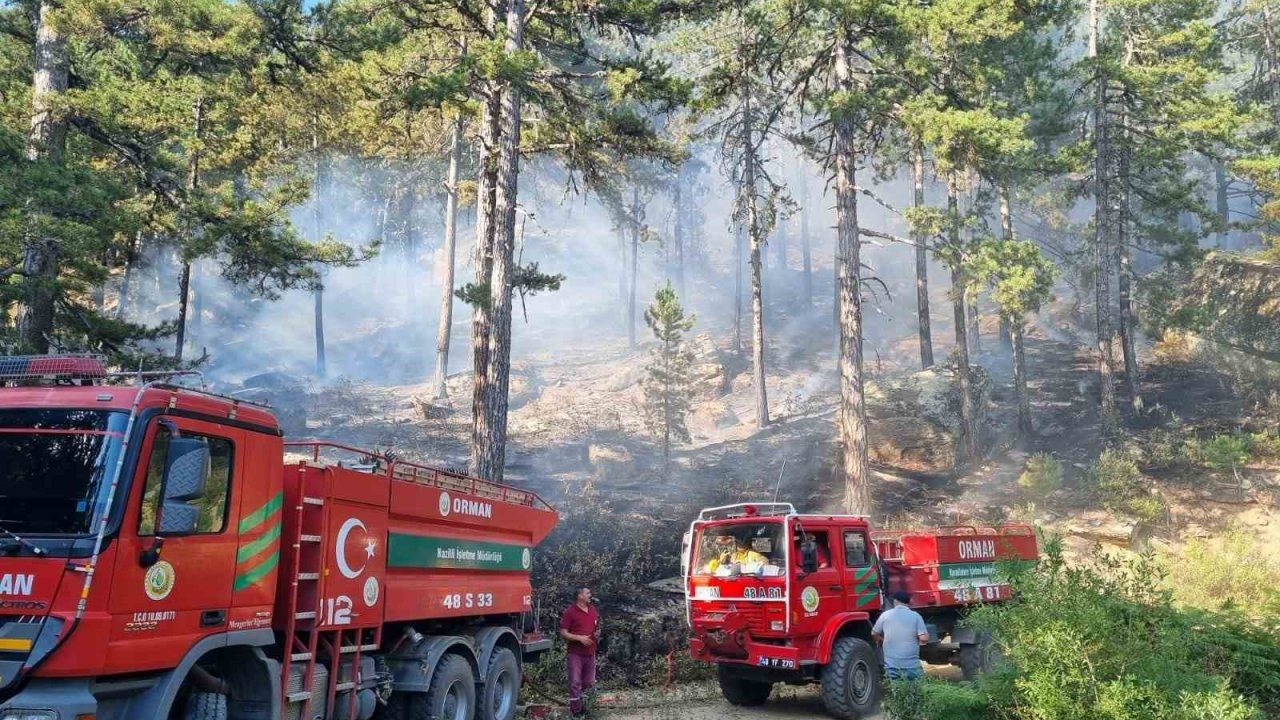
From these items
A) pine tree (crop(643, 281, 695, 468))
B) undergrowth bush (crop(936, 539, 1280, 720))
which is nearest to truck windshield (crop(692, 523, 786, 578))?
undergrowth bush (crop(936, 539, 1280, 720))

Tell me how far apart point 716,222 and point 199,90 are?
83467mm

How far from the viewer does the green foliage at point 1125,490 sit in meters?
20.5

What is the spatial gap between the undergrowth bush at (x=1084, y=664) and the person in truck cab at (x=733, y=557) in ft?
11.0

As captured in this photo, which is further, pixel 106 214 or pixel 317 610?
pixel 106 214

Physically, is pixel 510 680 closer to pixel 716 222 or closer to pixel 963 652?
pixel 963 652

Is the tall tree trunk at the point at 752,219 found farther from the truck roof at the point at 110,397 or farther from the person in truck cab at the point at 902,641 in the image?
the truck roof at the point at 110,397

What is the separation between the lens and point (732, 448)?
94.4ft

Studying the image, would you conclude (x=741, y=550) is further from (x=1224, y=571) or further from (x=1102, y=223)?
(x=1102, y=223)

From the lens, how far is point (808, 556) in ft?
36.3

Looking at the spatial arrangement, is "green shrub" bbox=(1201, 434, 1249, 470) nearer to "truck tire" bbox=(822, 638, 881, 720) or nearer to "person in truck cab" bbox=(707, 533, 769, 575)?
"truck tire" bbox=(822, 638, 881, 720)

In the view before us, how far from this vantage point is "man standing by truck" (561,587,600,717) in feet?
36.0

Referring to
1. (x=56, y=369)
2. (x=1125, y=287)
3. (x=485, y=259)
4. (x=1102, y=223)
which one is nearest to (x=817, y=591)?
(x=485, y=259)

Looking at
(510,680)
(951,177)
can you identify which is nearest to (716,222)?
(951,177)

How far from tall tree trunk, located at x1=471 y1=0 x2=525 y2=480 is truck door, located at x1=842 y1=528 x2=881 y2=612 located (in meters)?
5.66
